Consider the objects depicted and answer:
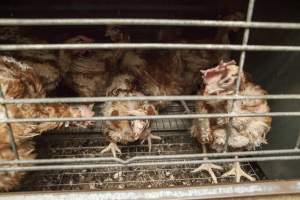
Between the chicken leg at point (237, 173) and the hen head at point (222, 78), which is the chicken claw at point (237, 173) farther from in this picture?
the hen head at point (222, 78)

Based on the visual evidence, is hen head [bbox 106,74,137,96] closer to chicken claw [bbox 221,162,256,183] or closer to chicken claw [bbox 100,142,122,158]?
chicken claw [bbox 100,142,122,158]

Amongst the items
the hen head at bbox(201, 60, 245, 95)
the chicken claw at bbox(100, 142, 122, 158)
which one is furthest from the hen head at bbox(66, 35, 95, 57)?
the hen head at bbox(201, 60, 245, 95)

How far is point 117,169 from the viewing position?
6.49ft

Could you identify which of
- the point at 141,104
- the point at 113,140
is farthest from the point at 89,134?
the point at 141,104

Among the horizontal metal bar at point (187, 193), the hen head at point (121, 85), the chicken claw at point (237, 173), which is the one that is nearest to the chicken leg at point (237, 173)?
the chicken claw at point (237, 173)

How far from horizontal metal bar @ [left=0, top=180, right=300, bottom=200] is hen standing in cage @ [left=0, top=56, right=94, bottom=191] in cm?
25

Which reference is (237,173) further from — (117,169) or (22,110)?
(22,110)

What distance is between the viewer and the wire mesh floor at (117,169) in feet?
6.08

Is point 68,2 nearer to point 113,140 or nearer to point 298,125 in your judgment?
point 113,140

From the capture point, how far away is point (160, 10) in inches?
94.6

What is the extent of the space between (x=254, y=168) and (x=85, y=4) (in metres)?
1.59

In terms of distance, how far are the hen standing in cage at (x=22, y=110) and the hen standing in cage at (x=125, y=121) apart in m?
0.15

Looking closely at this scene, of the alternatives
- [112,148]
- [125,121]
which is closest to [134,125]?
[125,121]

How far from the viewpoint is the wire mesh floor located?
185cm
